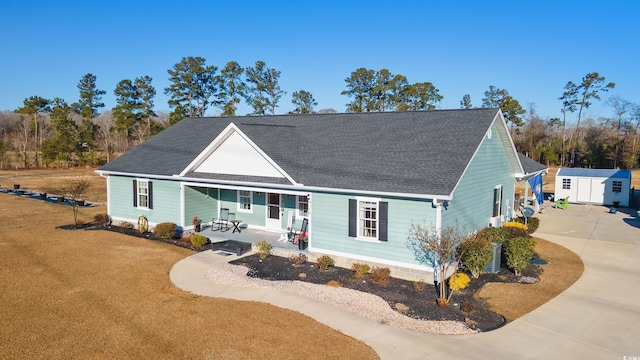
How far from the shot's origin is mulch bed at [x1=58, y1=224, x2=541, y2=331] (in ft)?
35.5

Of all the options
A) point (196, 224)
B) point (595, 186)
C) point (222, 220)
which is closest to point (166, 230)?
point (196, 224)

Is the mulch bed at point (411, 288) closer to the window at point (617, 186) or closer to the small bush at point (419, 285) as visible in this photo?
the small bush at point (419, 285)

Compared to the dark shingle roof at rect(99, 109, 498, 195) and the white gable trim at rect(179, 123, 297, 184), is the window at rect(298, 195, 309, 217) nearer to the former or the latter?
the dark shingle roof at rect(99, 109, 498, 195)

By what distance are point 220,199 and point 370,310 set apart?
12482 mm

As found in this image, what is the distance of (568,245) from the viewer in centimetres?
1869

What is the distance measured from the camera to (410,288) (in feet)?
42.3

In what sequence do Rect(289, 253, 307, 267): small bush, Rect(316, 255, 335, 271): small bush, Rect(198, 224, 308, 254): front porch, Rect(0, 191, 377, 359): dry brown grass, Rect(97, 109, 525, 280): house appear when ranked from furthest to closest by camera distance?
Rect(198, 224, 308, 254): front porch < Rect(289, 253, 307, 267): small bush < Rect(316, 255, 335, 271): small bush < Rect(97, 109, 525, 280): house < Rect(0, 191, 377, 359): dry brown grass

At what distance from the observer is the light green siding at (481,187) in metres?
14.7

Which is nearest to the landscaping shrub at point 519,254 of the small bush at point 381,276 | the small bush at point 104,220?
the small bush at point 381,276

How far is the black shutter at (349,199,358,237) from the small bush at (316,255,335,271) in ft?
4.17

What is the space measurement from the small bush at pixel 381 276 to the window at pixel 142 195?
504 inches

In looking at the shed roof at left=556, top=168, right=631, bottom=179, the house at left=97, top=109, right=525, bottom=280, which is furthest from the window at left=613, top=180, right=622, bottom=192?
the house at left=97, top=109, right=525, bottom=280

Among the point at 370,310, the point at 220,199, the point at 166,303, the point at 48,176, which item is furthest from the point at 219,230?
the point at 48,176

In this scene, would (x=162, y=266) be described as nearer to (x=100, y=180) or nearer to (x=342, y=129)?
(x=342, y=129)
